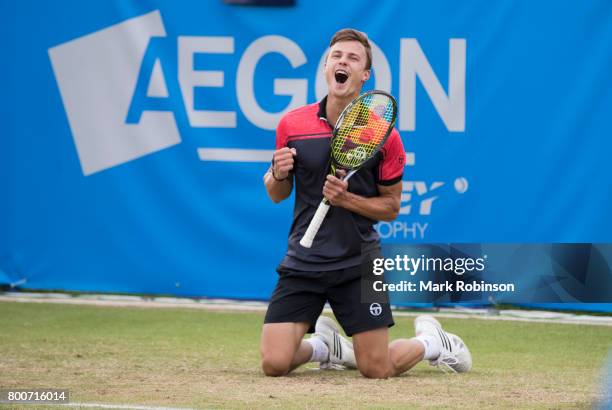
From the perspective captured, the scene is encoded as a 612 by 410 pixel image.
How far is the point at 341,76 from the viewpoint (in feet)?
18.5

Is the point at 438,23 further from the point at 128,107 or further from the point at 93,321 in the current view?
the point at 93,321

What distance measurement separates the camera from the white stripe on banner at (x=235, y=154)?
811 cm

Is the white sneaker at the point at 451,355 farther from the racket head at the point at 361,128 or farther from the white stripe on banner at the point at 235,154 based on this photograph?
the white stripe on banner at the point at 235,154

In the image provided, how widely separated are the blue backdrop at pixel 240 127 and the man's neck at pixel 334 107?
2.22m

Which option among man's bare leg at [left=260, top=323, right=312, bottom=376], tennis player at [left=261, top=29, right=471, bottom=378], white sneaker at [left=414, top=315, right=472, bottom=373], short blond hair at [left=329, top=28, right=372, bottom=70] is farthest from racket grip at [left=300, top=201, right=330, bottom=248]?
white sneaker at [left=414, top=315, right=472, bottom=373]

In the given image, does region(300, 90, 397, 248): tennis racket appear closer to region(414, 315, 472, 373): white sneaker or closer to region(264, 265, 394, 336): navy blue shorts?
region(264, 265, 394, 336): navy blue shorts

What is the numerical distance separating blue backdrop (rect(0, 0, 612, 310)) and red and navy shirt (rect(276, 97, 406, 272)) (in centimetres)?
228

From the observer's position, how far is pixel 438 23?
788cm

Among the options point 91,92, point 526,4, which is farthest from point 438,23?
point 91,92

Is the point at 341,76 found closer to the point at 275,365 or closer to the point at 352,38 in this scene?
the point at 352,38

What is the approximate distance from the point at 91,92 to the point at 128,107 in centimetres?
31

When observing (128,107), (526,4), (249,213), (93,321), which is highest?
(526,4)

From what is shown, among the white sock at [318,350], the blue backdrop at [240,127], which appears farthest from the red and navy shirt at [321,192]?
the blue backdrop at [240,127]

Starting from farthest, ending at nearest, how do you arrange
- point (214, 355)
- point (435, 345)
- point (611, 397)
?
1. point (214, 355)
2. point (435, 345)
3. point (611, 397)
